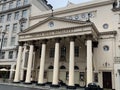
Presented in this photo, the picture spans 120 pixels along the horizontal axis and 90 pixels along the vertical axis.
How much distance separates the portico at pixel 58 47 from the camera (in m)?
22.8

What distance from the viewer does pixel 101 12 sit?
95.1ft

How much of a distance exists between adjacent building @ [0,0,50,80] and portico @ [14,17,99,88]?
6.46m

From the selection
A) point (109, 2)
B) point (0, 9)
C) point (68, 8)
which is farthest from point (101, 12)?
point (0, 9)

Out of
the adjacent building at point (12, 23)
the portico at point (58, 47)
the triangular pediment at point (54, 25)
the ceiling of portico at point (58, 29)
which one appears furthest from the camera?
the adjacent building at point (12, 23)

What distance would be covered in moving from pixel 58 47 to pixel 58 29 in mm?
2784

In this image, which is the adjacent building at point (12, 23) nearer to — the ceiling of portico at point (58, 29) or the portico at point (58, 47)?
the portico at point (58, 47)

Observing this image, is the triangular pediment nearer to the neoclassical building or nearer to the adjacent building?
the neoclassical building

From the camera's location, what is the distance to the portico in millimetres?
22750

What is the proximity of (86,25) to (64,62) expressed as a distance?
932cm

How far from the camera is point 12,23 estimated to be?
130ft

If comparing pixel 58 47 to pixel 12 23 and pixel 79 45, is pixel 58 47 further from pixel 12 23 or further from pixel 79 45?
pixel 12 23

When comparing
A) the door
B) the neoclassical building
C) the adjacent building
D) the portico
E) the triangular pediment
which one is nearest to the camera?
the portico

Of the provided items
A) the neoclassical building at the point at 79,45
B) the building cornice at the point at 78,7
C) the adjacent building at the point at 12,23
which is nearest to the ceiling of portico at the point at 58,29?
the neoclassical building at the point at 79,45

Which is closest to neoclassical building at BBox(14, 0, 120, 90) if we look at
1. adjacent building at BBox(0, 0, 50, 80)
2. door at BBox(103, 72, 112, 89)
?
door at BBox(103, 72, 112, 89)
